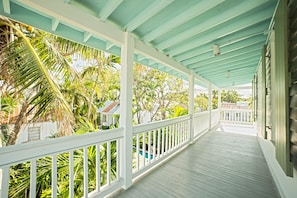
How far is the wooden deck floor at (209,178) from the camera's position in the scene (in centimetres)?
215

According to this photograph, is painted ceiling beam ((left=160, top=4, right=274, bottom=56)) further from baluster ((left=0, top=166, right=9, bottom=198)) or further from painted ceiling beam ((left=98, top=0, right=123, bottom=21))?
baluster ((left=0, top=166, right=9, bottom=198))

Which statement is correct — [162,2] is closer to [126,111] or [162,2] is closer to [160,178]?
[126,111]

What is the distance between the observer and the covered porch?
143 cm

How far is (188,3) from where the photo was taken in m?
1.85

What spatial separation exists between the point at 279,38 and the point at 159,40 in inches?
70.4

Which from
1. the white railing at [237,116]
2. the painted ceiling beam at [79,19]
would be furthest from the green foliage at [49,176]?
the white railing at [237,116]

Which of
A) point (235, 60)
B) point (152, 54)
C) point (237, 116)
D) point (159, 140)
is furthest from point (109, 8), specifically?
point (237, 116)

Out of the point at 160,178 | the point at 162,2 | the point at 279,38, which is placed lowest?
the point at 160,178

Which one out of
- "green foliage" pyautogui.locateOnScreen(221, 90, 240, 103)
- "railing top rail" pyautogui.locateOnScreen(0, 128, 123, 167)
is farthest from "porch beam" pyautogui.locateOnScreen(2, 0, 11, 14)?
"green foliage" pyautogui.locateOnScreen(221, 90, 240, 103)

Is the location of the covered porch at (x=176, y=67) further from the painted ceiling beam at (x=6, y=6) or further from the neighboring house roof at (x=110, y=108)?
the neighboring house roof at (x=110, y=108)

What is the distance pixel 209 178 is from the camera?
256 centimetres

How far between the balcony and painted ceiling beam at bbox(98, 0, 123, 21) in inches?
60.1

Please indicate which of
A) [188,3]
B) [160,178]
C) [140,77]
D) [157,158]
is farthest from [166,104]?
[188,3]

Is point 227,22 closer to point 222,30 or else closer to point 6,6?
point 222,30
